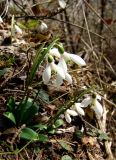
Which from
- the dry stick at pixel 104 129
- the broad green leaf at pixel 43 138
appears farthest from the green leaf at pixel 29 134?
the dry stick at pixel 104 129

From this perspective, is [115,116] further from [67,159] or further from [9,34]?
[67,159]

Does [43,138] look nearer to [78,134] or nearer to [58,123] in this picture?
[58,123]

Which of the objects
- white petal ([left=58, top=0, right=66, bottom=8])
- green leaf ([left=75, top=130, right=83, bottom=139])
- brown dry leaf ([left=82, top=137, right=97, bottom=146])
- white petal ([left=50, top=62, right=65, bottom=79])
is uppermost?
white petal ([left=58, top=0, right=66, bottom=8])

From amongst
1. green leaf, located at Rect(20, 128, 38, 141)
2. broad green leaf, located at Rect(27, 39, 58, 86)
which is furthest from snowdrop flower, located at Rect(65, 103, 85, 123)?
broad green leaf, located at Rect(27, 39, 58, 86)

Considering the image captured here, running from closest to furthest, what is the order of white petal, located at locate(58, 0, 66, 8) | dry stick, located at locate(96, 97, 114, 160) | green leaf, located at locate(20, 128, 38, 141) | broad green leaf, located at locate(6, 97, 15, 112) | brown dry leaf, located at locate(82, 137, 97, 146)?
green leaf, located at locate(20, 128, 38, 141), broad green leaf, located at locate(6, 97, 15, 112), brown dry leaf, located at locate(82, 137, 97, 146), dry stick, located at locate(96, 97, 114, 160), white petal, located at locate(58, 0, 66, 8)

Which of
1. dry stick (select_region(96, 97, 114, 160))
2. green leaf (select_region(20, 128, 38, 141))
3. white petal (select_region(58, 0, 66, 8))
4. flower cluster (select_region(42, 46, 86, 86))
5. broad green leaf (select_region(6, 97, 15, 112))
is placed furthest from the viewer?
white petal (select_region(58, 0, 66, 8))

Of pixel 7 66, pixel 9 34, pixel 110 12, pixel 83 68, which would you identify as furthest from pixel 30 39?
pixel 110 12

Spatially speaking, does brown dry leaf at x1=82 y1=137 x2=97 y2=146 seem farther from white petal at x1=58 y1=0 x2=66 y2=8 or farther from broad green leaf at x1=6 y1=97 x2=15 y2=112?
white petal at x1=58 y1=0 x2=66 y2=8
